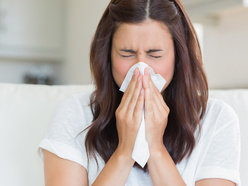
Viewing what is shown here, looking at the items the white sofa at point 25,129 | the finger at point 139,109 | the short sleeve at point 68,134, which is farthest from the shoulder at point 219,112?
the short sleeve at point 68,134

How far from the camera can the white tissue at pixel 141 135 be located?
926 mm

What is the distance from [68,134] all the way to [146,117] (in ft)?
0.81

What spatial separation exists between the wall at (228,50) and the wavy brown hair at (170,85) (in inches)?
56.0

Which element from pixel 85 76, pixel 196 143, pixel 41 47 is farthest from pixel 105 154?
pixel 41 47

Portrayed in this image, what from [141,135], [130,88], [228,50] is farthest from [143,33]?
[228,50]

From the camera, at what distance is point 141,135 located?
3.10 ft

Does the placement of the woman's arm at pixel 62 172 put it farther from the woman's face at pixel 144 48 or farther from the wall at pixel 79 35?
the wall at pixel 79 35

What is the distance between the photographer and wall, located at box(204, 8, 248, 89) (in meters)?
→ 2.44

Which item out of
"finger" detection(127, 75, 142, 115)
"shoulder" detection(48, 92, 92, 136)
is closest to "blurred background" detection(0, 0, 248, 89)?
"shoulder" detection(48, 92, 92, 136)

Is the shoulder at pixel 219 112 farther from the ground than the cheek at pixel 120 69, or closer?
closer

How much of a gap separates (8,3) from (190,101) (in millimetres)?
3076

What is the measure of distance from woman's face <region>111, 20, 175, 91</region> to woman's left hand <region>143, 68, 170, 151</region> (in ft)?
0.16

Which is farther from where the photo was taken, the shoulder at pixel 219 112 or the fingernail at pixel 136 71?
the shoulder at pixel 219 112

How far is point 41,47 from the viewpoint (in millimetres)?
3898
